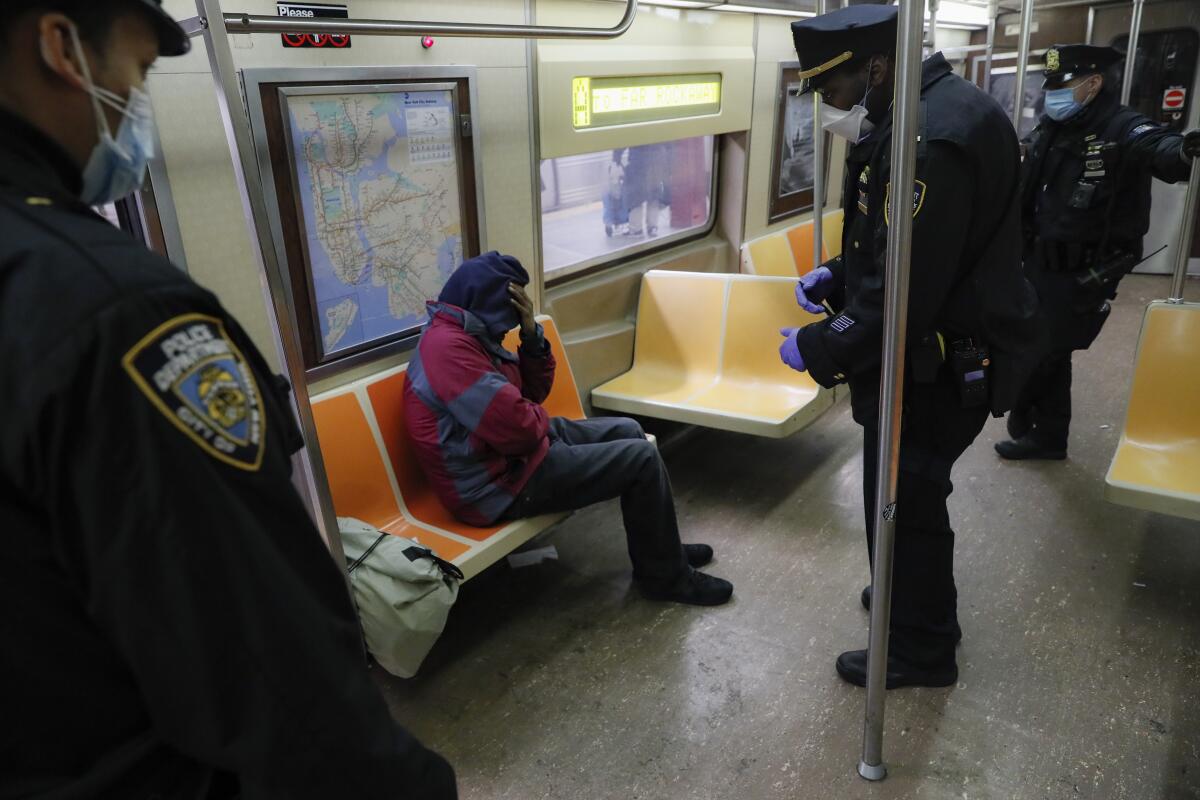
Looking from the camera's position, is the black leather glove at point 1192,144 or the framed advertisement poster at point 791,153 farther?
the framed advertisement poster at point 791,153

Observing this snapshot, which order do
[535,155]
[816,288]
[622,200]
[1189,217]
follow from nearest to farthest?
[816,288] < [1189,217] < [535,155] < [622,200]

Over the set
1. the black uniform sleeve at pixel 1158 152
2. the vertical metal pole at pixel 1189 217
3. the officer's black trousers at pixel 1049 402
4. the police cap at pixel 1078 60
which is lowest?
the officer's black trousers at pixel 1049 402

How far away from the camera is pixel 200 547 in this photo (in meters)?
0.74

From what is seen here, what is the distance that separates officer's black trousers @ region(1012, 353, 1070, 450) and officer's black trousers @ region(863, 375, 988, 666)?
75.2 inches

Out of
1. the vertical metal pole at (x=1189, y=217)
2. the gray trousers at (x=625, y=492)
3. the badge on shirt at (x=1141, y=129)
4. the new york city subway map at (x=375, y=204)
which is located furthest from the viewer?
the badge on shirt at (x=1141, y=129)

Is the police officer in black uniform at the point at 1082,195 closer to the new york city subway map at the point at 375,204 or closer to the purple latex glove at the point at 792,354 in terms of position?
the purple latex glove at the point at 792,354

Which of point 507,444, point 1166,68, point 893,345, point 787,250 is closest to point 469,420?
point 507,444

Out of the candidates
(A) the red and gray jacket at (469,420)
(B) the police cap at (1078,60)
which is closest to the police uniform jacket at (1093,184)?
(B) the police cap at (1078,60)

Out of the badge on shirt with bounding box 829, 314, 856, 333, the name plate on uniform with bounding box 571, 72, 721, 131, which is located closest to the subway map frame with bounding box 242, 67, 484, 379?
the name plate on uniform with bounding box 571, 72, 721, 131

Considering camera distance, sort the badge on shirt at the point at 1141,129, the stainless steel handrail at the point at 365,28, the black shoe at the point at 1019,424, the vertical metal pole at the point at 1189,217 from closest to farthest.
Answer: the stainless steel handrail at the point at 365,28, the vertical metal pole at the point at 1189,217, the badge on shirt at the point at 1141,129, the black shoe at the point at 1019,424

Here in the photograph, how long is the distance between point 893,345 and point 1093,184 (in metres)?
2.63

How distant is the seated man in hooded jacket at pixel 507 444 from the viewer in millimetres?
2762

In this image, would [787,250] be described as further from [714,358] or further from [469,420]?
[469,420]

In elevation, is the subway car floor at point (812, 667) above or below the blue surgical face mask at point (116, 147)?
below
